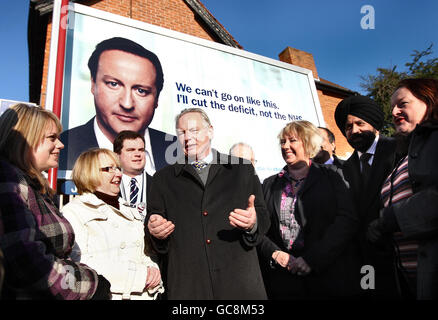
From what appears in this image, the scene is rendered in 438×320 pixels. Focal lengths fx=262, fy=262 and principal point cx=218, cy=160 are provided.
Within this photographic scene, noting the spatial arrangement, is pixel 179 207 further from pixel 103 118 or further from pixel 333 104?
pixel 333 104

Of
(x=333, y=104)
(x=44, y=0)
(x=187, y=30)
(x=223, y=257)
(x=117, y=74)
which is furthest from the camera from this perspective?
Answer: (x=333, y=104)

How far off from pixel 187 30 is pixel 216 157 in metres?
6.67

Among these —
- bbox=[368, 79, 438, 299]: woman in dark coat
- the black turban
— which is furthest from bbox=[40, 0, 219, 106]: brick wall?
bbox=[368, 79, 438, 299]: woman in dark coat

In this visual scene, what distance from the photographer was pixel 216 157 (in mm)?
1980

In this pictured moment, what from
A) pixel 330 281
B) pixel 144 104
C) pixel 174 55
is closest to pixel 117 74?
pixel 144 104

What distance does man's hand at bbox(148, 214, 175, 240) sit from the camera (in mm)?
1561

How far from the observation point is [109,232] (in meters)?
1.80

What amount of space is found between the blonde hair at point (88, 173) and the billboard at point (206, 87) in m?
1.07

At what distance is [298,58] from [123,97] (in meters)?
10.1

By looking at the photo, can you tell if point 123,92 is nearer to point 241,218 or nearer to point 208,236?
point 208,236

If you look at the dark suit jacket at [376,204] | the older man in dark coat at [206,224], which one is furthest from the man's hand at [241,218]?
the dark suit jacket at [376,204]

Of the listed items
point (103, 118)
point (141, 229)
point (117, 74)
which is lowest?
point (141, 229)

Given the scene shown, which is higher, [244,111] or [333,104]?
[333,104]

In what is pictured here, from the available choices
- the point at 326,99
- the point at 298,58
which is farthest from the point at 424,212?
the point at 298,58
